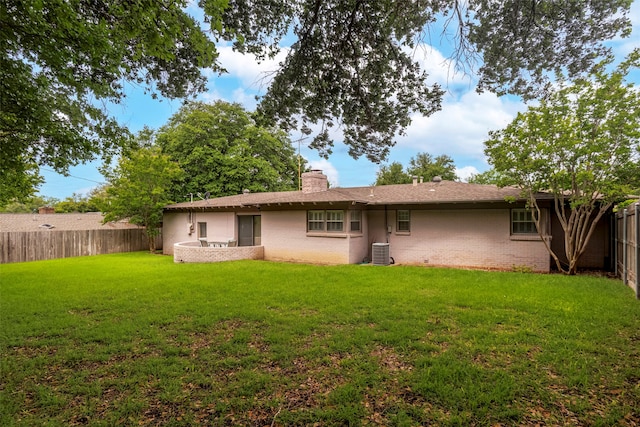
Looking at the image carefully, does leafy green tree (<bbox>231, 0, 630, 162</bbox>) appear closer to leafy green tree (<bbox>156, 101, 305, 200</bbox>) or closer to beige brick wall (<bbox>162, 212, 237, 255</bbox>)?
beige brick wall (<bbox>162, 212, 237, 255</bbox>)

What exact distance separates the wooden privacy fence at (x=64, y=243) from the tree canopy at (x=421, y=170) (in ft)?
80.0

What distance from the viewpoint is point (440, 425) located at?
287 cm

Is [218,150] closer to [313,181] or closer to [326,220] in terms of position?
[313,181]

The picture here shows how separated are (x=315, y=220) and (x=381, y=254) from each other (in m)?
3.10

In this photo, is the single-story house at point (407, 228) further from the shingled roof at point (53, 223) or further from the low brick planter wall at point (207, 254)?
the shingled roof at point (53, 223)

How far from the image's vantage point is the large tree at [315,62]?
4648 millimetres

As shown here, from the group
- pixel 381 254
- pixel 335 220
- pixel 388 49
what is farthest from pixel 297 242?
pixel 388 49

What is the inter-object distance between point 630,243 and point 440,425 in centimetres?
802

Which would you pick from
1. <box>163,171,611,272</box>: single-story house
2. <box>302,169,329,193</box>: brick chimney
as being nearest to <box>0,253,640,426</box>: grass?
<box>163,171,611,272</box>: single-story house

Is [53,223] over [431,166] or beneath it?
beneath

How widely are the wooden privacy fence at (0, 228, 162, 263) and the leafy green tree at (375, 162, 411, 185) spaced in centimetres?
2406

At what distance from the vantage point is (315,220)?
13828 mm

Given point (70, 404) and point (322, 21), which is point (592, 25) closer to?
point (322, 21)

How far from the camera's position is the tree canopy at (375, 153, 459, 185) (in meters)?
35.3
